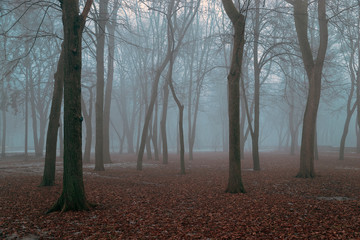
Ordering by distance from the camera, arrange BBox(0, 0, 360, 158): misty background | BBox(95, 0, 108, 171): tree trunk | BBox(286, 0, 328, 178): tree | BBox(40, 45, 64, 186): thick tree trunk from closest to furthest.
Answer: BBox(40, 45, 64, 186): thick tree trunk → BBox(286, 0, 328, 178): tree → BBox(0, 0, 360, 158): misty background → BBox(95, 0, 108, 171): tree trunk

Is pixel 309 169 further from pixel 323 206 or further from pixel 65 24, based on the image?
pixel 65 24

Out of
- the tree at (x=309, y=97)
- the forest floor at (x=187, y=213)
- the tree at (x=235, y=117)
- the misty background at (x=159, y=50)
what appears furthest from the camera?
the misty background at (x=159, y=50)

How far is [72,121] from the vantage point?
6.41 meters

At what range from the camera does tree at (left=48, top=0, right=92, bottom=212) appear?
20.9 feet

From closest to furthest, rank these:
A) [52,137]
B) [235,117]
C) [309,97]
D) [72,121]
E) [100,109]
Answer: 1. [72,121]
2. [235,117]
3. [52,137]
4. [309,97]
5. [100,109]

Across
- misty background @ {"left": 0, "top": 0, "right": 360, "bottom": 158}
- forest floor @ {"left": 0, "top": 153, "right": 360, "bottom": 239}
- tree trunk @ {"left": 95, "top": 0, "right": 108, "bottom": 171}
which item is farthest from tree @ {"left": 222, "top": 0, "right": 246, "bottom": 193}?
tree trunk @ {"left": 95, "top": 0, "right": 108, "bottom": 171}

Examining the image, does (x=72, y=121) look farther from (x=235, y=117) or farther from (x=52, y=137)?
(x=235, y=117)

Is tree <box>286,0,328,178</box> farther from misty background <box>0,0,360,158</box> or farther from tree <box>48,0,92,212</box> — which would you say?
tree <box>48,0,92,212</box>

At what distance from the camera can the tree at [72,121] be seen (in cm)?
638

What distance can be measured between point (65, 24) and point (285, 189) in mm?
7783

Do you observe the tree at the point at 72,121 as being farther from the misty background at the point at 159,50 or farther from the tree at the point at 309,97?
the tree at the point at 309,97

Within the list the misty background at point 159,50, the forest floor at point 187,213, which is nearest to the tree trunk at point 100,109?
the misty background at point 159,50

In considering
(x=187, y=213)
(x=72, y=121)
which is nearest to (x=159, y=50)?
(x=72, y=121)

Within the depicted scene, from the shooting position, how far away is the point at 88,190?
8.70 metres
